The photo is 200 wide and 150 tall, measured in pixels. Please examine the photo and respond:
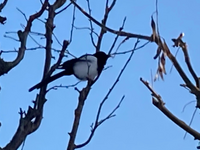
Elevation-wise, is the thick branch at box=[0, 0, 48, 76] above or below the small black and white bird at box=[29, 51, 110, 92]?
below

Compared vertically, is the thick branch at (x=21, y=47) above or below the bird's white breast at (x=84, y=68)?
below

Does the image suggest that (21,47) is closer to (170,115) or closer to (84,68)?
(170,115)

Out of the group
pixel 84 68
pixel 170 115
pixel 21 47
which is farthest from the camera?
pixel 84 68

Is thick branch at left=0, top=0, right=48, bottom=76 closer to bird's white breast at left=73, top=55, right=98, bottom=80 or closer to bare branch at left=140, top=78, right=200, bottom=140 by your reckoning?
bare branch at left=140, top=78, right=200, bottom=140

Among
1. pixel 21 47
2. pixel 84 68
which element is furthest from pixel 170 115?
pixel 84 68

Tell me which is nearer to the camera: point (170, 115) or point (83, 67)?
point (170, 115)

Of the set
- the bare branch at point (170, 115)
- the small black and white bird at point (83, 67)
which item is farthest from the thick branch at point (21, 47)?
the small black and white bird at point (83, 67)

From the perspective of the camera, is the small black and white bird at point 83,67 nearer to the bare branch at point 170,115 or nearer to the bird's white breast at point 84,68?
the bird's white breast at point 84,68

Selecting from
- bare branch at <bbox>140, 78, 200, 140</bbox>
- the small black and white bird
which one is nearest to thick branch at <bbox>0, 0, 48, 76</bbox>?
bare branch at <bbox>140, 78, 200, 140</bbox>

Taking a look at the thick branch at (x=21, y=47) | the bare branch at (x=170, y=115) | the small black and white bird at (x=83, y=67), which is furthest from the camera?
the small black and white bird at (x=83, y=67)

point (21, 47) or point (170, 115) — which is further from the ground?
point (21, 47)

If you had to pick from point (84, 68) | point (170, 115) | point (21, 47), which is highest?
point (84, 68)

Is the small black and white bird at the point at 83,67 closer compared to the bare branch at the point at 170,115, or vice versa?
the bare branch at the point at 170,115

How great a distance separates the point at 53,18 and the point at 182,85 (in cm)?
203
